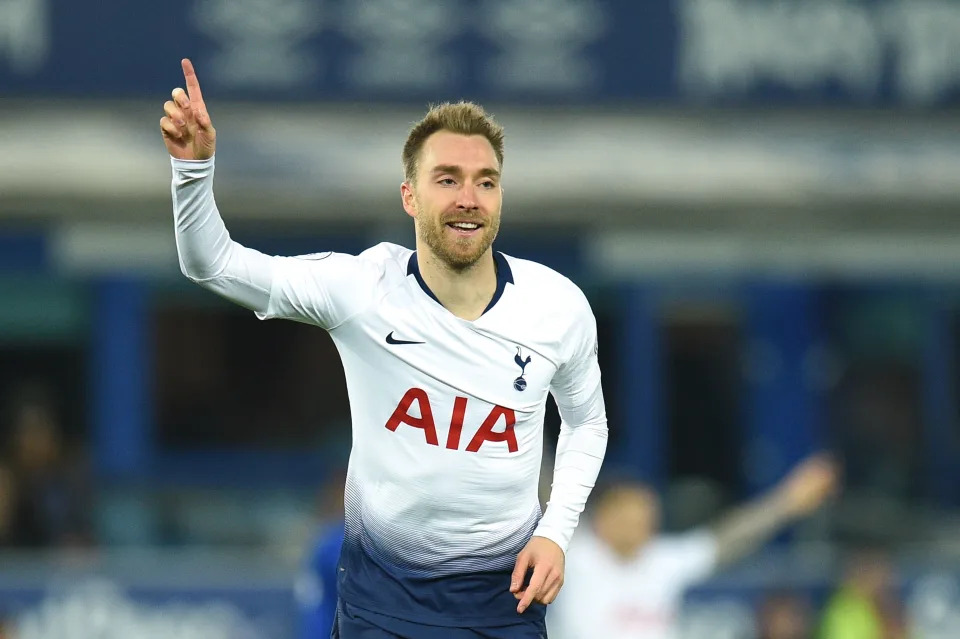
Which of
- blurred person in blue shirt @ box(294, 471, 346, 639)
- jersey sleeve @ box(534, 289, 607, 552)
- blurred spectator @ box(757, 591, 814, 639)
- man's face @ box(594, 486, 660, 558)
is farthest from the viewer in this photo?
blurred spectator @ box(757, 591, 814, 639)

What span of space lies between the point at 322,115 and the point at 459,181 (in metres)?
9.00

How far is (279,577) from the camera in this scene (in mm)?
10664

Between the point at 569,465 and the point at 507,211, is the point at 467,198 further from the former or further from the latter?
the point at 507,211

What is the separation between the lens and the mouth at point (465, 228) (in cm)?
402

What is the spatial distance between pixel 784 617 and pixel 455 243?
6892mm

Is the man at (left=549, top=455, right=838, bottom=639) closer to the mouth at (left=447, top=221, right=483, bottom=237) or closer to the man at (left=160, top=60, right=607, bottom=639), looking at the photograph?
the man at (left=160, top=60, right=607, bottom=639)

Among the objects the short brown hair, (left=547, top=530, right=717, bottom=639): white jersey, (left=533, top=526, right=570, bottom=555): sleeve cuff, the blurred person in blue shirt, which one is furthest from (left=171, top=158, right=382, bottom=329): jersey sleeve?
(left=547, top=530, right=717, bottom=639): white jersey

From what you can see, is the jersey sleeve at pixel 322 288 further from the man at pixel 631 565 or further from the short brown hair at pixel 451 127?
the man at pixel 631 565

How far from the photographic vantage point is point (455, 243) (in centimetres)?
402

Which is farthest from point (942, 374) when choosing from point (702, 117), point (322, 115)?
point (322, 115)

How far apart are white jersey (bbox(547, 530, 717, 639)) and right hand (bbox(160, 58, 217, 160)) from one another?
437 cm

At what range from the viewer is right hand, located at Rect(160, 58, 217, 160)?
148 inches

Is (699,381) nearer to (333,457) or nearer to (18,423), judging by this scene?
(333,457)

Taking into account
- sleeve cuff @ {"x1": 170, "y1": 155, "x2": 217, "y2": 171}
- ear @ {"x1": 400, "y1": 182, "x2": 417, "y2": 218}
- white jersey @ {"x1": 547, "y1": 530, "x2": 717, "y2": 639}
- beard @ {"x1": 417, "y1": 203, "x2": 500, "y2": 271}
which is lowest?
white jersey @ {"x1": 547, "y1": 530, "x2": 717, "y2": 639}
